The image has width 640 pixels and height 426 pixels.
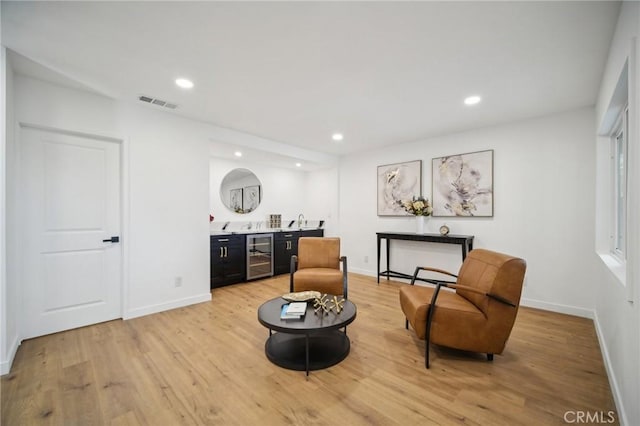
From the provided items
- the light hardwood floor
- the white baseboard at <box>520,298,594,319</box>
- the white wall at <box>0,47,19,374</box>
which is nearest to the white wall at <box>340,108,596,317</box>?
the white baseboard at <box>520,298,594,319</box>

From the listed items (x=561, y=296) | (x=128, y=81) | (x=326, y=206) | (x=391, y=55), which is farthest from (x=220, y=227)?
(x=561, y=296)

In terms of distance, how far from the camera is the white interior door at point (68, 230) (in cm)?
261

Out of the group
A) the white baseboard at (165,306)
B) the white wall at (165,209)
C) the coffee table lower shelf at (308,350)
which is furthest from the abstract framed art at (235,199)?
the coffee table lower shelf at (308,350)

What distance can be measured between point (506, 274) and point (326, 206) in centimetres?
464

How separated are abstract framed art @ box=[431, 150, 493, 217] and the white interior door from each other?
444 centimetres

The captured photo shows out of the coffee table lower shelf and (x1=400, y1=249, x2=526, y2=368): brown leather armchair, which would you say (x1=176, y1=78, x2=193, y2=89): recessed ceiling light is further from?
(x1=400, y1=249, x2=526, y2=368): brown leather armchair

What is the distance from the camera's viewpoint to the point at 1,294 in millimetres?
1967

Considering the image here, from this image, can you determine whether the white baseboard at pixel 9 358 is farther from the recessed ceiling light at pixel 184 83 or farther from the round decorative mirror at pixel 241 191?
the round decorative mirror at pixel 241 191

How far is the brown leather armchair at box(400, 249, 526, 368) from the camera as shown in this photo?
208 cm

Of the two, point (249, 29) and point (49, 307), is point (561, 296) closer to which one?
point (249, 29)

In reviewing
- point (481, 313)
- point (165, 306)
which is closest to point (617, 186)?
point (481, 313)

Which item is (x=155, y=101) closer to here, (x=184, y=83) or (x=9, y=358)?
(x=184, y=83)

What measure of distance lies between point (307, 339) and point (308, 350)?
1.14 ft

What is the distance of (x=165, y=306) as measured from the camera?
337 centimetres
